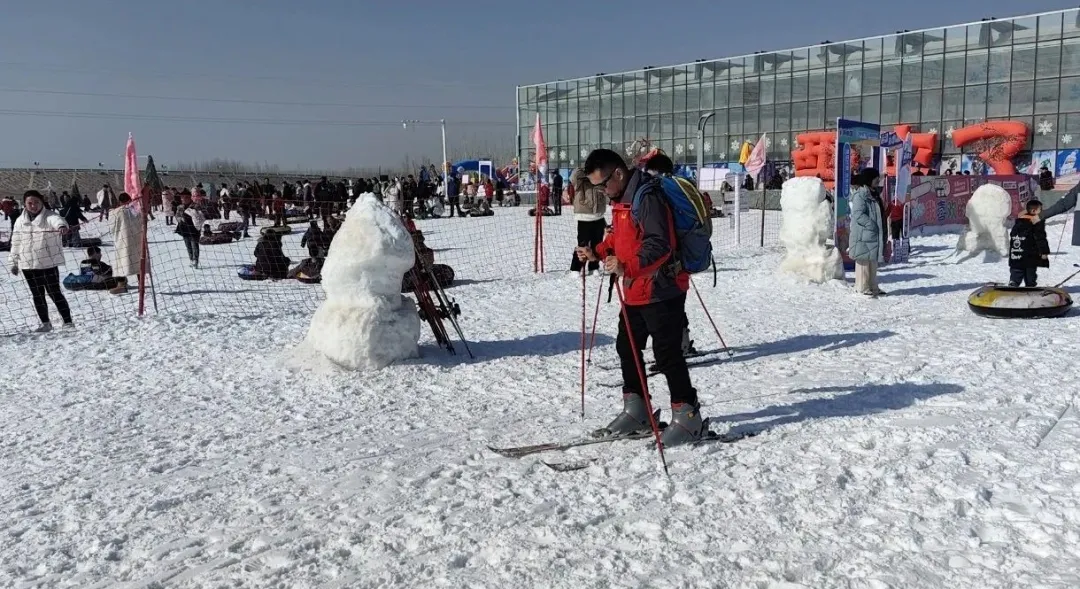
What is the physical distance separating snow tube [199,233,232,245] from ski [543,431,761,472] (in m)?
15.9

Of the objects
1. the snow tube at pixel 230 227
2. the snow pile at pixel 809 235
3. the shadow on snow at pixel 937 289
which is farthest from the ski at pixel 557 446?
the snow tube at pixel 230 227

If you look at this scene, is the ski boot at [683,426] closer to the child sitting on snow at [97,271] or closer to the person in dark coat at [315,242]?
the person in dark coat at [315,242]

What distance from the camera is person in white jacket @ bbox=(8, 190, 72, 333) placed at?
27.1 feet

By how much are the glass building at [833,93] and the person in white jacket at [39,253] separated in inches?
1274

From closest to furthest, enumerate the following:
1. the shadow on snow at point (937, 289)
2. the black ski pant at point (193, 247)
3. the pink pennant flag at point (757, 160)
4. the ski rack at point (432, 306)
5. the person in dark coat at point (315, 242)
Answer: the ski rack at point (432, 306) → the shadow on snow at point (937, 289) → the person in dark coat at point (315, 242) → the black ski pant at point (193, 247) → the pink pennant flag at point (757, 160)

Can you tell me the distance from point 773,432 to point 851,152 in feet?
30.0

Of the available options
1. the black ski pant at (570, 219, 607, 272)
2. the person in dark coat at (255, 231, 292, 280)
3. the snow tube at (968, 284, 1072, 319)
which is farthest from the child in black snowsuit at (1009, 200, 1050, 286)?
the person in dark coat at (255, 231, 292, 280)

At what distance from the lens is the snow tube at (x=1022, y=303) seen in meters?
7.52

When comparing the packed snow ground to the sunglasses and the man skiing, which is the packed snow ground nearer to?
the man skiing

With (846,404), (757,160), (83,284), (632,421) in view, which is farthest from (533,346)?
(757,160)

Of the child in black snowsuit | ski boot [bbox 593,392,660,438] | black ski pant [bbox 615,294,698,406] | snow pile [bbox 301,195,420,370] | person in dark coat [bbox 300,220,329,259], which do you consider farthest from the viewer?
person in dark coat [bbox 300,220,329,259]

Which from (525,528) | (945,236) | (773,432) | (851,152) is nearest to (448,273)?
(851,152)

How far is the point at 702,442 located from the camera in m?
4.30

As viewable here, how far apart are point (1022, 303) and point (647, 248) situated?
555 cm
